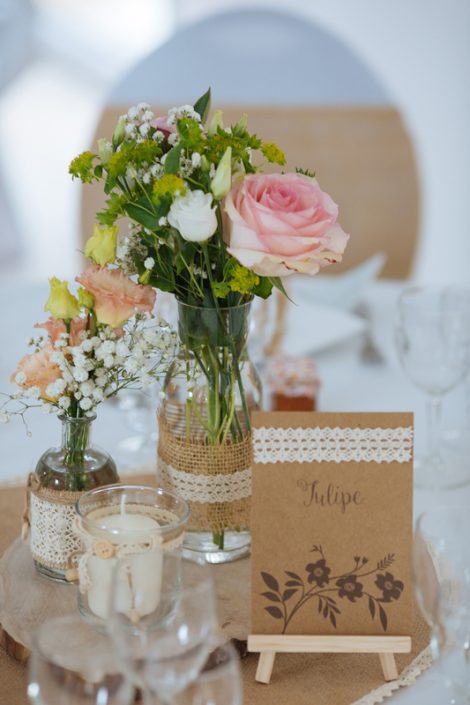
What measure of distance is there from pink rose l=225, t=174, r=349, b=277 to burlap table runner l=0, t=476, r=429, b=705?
1.27 feet

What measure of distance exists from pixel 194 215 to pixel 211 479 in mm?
329

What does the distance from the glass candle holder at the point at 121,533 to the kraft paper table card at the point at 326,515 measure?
10cm

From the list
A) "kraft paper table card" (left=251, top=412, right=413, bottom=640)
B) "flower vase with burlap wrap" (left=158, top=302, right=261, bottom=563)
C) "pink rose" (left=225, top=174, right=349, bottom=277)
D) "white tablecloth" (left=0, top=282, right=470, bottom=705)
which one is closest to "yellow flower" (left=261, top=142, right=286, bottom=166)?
"pink rose" (left=225, top=174, right=349, bottom=277)

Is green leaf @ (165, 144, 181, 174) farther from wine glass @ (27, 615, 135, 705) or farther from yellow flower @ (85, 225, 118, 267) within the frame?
A: wine glass @ (27, 615, 135, 705)

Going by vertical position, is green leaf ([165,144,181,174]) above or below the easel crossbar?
above

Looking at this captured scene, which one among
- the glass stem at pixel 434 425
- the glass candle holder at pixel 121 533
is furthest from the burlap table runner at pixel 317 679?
the glass stem at pixel 434 425

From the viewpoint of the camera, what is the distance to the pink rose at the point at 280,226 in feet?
3.17

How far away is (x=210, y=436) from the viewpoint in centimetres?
115

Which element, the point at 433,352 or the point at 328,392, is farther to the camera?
the point at 328,392

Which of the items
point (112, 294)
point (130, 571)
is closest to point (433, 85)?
point (112, 294)

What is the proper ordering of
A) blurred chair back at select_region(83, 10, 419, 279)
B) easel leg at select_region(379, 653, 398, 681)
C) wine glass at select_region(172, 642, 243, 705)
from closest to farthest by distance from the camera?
wine glass at select_region(172, 642, 243, 705) < easel leg at select_region(379, 653, 398, 681) < blurred chair back at select_region(83, 10, 419, 279)

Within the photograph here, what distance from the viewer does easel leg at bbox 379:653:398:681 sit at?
1.02 m

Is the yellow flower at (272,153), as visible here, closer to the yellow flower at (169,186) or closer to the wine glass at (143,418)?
the yellow flower at (169,186)

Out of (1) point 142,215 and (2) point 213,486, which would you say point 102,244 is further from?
(2) point 213,486
